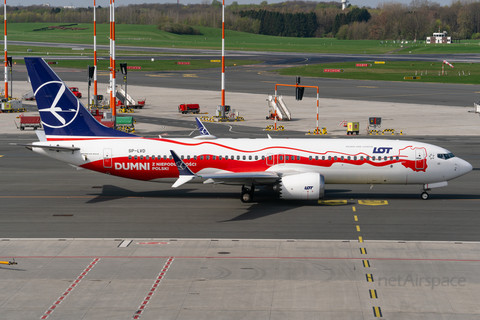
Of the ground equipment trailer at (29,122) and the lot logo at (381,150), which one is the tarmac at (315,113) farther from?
the lot logo at (381,150)

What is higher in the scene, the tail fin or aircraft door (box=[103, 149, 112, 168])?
the tail fin

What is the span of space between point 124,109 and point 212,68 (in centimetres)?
8114

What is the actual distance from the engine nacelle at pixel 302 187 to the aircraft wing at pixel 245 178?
84 centimetres

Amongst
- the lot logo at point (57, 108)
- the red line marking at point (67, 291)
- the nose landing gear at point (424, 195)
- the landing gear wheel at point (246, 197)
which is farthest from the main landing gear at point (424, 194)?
the lot logo at point (57, 108)

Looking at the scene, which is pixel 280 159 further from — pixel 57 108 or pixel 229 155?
pixel 57 108

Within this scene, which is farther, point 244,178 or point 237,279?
point 244,178

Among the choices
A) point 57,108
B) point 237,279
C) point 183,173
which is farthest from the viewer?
point 57,108

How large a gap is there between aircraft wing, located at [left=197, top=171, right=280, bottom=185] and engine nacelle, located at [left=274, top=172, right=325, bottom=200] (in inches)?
33.1

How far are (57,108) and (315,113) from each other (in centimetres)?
5835

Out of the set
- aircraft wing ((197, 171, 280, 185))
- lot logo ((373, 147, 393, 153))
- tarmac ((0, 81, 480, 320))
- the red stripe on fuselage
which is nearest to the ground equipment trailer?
the red stripe on fuselage

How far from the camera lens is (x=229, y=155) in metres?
39.7

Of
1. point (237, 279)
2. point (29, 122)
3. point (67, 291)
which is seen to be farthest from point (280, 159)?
point (29, 122)

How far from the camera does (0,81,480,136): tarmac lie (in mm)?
77500

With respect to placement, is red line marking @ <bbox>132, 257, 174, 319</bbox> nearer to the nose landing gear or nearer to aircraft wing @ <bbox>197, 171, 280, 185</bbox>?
aircraft wing @ <bbox>197, 171, 280, 185</bbox>
